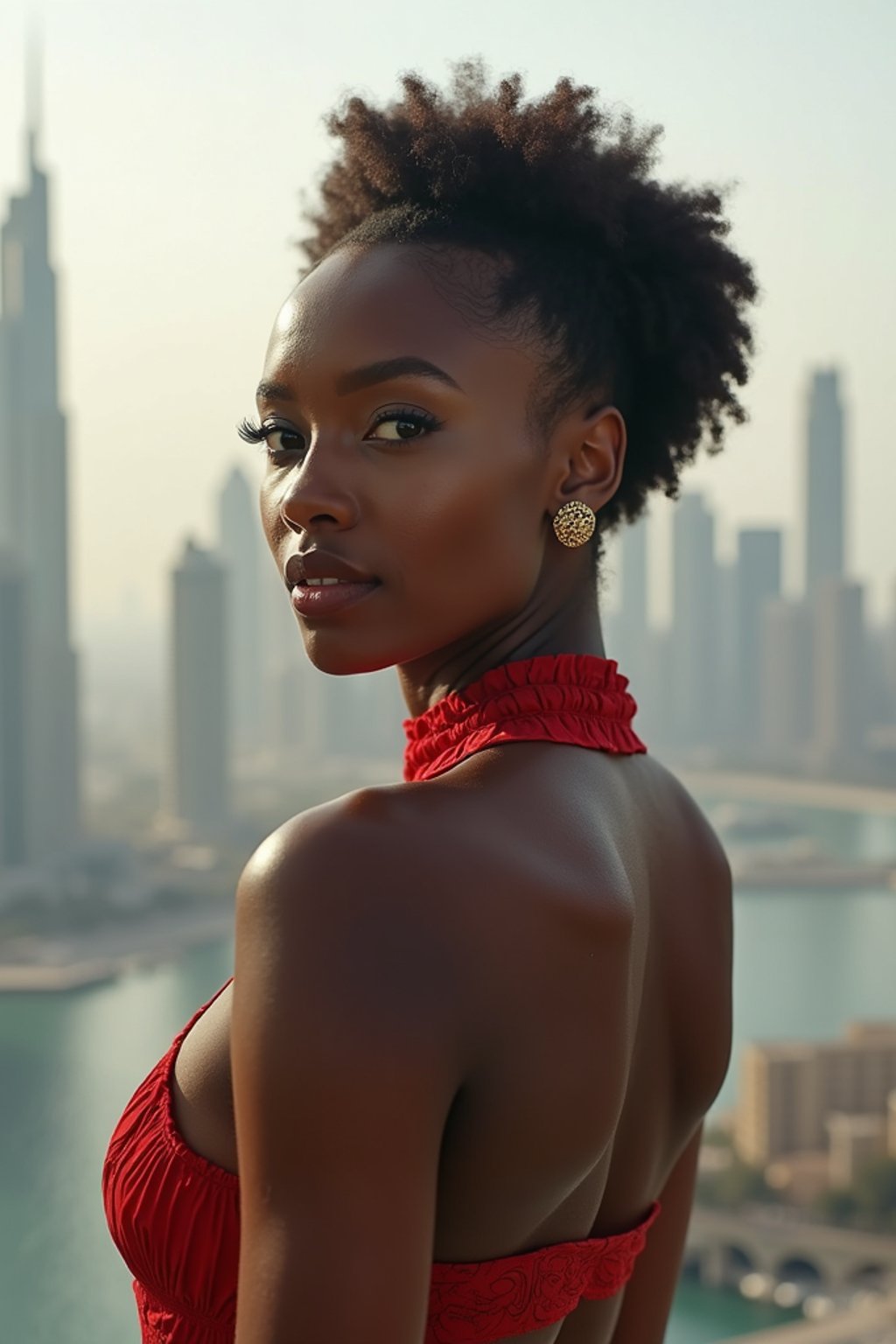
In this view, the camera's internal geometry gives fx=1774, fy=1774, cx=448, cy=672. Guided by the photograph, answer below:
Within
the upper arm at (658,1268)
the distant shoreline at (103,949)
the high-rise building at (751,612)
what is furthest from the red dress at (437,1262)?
the high-rise building at (751,612)

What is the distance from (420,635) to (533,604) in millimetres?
50

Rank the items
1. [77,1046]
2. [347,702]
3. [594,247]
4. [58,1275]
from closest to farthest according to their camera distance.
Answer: [594,247] → [58,1275] → [77,1046] → [347,702]

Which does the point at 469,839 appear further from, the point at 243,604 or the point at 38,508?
the point at 243,604

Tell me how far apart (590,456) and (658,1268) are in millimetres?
322

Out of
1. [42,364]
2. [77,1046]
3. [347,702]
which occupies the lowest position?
[77,1046]

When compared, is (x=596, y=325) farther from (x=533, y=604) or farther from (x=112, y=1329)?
(x=112, y=1329)

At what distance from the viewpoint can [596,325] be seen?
58 cm

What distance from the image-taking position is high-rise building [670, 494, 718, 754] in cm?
2384

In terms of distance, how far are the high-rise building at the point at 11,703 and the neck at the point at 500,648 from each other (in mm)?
17677

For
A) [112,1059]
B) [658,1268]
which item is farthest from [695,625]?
[658,1268]

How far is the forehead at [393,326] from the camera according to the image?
1.72 feet

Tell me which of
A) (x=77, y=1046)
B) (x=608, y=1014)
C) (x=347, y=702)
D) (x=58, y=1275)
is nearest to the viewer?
(x=608, y=1014)

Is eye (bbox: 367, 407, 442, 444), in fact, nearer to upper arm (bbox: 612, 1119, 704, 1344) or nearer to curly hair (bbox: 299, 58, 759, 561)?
curly hair (bbox: 299, 58, 759, 561)

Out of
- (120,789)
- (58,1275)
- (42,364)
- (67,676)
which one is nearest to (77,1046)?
(58,1275)
